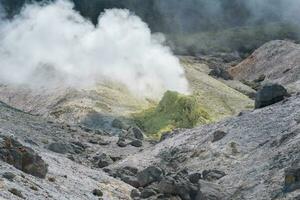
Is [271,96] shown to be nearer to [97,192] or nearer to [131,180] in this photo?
[131,180]

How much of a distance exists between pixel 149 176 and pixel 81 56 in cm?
5538

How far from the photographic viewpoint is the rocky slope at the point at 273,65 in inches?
4062

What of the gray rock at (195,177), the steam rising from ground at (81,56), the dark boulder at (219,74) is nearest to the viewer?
the gray rock at (195,177)

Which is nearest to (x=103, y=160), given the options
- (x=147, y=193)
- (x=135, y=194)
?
(x=135, y=194)

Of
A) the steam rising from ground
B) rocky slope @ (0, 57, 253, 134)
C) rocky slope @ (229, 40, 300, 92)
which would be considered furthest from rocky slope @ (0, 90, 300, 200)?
rocky slope @ (229, 40, 300, 92)

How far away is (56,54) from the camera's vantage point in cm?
9531

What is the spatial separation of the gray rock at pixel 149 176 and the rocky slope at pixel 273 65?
58.0 m

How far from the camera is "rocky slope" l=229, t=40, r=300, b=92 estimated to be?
339ft

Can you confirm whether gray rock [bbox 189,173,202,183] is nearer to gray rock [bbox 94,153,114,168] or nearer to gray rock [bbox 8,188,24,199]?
gray rock [bbox 94,153,114,168]

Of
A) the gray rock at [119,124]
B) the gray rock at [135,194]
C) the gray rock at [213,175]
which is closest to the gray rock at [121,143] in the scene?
the gray rock at [119,124]

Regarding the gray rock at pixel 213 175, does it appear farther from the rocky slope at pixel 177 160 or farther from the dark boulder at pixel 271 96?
the dark boulder at pixel 271 96

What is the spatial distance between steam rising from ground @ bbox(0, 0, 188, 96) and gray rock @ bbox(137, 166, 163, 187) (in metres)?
43.3

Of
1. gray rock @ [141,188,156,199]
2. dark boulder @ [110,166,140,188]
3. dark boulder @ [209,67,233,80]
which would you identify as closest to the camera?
gray rock @ [141,188,156,199]

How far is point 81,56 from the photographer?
94.4 m
